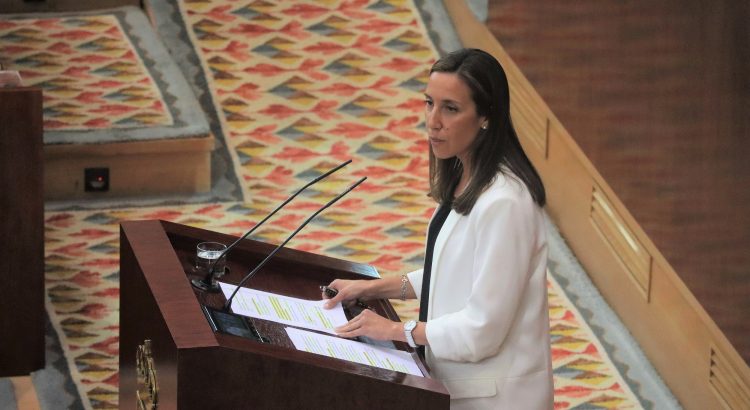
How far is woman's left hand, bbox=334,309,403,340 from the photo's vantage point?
299 centimetres

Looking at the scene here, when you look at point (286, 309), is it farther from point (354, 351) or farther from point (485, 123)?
point (485, 123)

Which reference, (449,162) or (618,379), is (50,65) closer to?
(618,379)

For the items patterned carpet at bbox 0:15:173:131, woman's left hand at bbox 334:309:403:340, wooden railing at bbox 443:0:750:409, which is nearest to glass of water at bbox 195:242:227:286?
woman's left hand at bbox 334:309:403:340

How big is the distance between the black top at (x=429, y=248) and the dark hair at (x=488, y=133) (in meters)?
0.10

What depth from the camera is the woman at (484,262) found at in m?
2.86

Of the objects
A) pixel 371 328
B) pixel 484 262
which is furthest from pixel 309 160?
pixel 484 262

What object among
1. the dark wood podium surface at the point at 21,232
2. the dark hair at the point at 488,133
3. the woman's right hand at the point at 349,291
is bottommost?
the dark wood podium surface at the point at 21,232

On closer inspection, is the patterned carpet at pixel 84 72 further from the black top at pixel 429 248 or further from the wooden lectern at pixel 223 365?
the black top at pixel 429 248

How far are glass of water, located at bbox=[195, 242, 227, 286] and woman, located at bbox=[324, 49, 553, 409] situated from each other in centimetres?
37

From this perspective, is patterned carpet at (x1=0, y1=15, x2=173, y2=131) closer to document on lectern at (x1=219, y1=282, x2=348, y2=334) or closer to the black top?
document on lectern at (x1=219, y1=282, x2=348, y2=334)

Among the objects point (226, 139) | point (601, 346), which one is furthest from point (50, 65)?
point (601, 346)

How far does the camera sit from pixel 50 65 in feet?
26.5

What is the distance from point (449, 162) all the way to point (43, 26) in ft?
19.8

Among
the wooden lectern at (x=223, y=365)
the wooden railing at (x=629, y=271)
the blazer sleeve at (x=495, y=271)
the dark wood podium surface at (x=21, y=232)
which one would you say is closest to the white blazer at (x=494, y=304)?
the blazer sleeve at (x=495, y=271)
